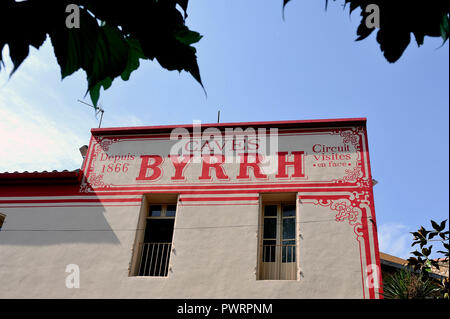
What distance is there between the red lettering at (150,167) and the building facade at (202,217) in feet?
0.16

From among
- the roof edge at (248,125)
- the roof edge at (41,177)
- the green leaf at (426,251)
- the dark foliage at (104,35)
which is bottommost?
the dark foliage at (104,35)

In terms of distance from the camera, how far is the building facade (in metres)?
8.87

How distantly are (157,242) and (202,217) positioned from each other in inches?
44.8

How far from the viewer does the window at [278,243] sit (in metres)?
9.05

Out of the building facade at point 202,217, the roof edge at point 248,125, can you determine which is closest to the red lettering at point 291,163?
the building facade at point 202,217

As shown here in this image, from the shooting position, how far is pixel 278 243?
30.6ft

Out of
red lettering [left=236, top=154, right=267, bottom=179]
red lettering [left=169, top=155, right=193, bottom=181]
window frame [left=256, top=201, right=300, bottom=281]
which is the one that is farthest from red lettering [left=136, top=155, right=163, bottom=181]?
window frame [left=256, top=201, right=300, bottom=281]

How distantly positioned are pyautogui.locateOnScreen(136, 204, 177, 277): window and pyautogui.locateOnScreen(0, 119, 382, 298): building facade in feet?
0.08

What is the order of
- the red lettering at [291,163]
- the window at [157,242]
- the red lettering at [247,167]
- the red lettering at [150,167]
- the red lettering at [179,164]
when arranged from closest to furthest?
the window at [157,242], the red lettering at [291,163], the red lettering at [247,167], the red lettering at [179,164], the red lettering at [150,167]

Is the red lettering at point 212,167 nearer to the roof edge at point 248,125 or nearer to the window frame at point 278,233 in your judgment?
the roof edge at point 248,125

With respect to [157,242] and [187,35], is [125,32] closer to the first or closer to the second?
[187,35]

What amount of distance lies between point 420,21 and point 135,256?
8428 mm

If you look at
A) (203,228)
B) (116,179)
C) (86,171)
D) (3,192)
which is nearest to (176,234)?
(203,228)

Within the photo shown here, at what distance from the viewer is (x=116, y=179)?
34.5 feet
